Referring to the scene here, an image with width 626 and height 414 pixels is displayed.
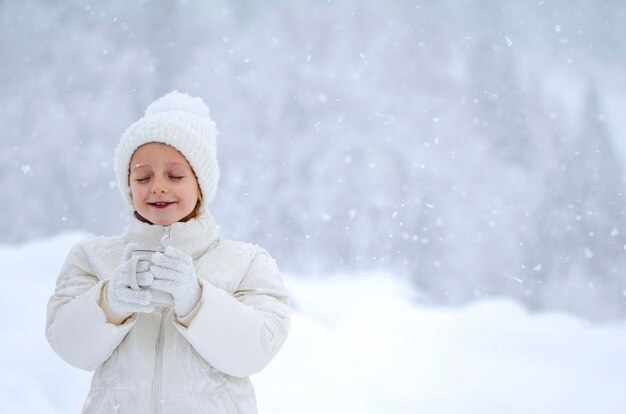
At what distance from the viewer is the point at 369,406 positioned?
302 centimetres

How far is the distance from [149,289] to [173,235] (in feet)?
0.65

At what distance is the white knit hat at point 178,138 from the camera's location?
3.90ft

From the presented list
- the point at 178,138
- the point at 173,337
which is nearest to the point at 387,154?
the point at 178,138

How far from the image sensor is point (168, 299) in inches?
38.4

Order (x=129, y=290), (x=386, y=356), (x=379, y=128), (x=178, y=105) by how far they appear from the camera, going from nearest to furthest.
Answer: (x=129, y=290) → (x=178, y=105) → (x=386, y=356) → (x=379, y=128)

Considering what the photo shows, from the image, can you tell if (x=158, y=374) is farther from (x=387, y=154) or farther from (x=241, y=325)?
(x=387, y=154)

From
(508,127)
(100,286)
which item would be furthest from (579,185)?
(100,286)

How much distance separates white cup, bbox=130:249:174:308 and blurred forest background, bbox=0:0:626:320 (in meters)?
3.48

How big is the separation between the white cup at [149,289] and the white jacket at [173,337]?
5 centimetres

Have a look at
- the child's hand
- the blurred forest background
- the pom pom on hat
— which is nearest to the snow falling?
the blurred forest background

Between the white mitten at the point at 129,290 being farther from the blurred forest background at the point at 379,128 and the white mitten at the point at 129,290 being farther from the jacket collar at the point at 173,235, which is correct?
the blurred forest background at the point at 379,128

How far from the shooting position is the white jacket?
3.35 feet

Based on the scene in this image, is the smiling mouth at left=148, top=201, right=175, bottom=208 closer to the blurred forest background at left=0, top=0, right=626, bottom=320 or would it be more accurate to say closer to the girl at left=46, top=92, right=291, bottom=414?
the girl at left=46, top=92, right=291, bottom=414

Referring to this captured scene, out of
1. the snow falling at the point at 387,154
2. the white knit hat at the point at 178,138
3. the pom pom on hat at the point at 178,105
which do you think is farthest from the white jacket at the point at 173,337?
the snow falling at the point at 387,154
